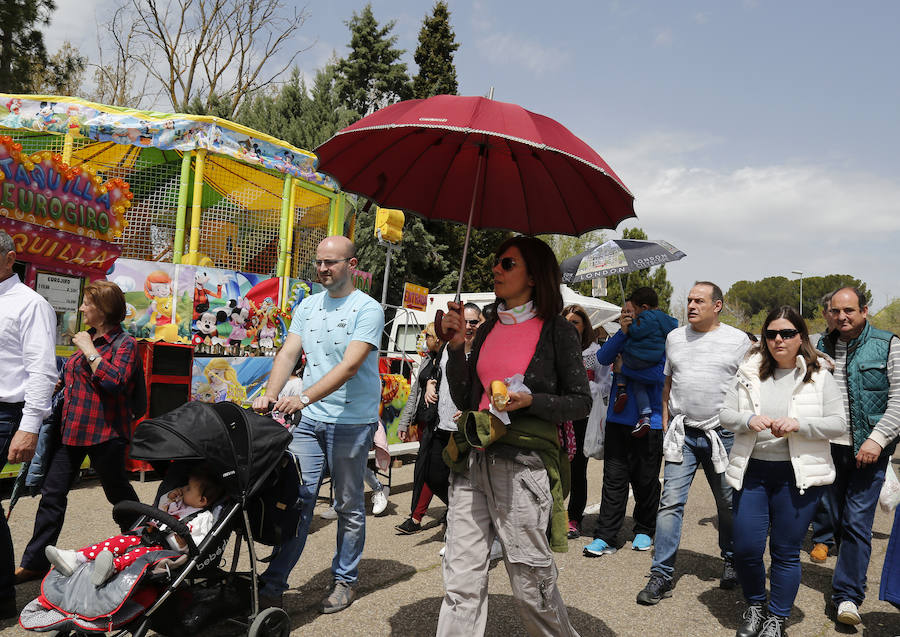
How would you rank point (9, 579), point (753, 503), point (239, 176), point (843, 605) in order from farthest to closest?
1. point (239, 176)
2. point (843, 605)
3. point (753, 503)
4. point (9, 579)

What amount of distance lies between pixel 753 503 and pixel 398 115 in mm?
2880

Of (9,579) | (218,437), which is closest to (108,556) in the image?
(218,437)

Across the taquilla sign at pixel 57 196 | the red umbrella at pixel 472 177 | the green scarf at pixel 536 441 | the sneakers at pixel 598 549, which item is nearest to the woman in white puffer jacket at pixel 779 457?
the red umbrella at pixel 472 177

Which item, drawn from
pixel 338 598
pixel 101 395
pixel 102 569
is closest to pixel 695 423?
pixel 338 598

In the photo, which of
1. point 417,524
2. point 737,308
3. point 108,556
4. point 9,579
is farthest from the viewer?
point 737,308

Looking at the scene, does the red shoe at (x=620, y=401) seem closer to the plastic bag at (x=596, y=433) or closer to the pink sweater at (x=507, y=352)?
the plastic bag at (x=596, y=433)

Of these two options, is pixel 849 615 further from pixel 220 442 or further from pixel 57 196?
pixel 57 196

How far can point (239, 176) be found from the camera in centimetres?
1101

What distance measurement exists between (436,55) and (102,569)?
29.5m

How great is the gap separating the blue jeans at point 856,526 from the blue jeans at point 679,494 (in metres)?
0.71

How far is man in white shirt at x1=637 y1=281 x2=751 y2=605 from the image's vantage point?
4457 millimetres

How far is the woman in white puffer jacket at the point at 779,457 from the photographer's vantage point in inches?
143

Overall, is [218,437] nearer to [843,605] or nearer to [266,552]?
[266,552]

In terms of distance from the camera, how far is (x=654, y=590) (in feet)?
14.2
